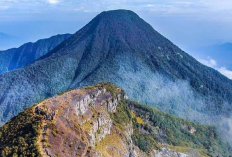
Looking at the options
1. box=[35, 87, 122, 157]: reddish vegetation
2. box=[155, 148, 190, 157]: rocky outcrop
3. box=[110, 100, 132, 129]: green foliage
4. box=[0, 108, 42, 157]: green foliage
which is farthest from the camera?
box=[155, 148, 190, 157]: rocky outcrop

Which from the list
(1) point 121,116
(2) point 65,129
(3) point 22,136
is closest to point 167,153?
(1) point 121,116

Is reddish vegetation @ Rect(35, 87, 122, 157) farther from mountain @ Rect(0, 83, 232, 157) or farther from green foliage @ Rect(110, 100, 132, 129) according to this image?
green foliage @ Rect(110, 100, 132, 129)

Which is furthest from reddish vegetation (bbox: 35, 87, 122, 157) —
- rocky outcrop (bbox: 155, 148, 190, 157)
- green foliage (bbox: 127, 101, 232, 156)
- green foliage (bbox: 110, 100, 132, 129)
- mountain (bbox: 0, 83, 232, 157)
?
rocky outcrop (bbox: 155, 148, 190, 157)

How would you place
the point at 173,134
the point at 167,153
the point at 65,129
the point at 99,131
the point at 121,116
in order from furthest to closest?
1. the point at 173,134
2. the point at 167,153
3. the point at 121,116
4. the point at 99,131
5. the point at 65,129

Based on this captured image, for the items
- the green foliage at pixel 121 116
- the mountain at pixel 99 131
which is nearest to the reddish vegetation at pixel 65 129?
the mountain at pixel 99 131

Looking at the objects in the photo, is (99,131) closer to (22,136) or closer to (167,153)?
(22,136)

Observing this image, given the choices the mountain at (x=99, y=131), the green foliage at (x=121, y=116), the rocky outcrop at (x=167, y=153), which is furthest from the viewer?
the rocky outcrop at (x=167, y=153)

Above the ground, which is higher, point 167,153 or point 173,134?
point 173,134

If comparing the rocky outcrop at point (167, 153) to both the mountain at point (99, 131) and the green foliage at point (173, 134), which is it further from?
the green foliage at point (173, 134)
